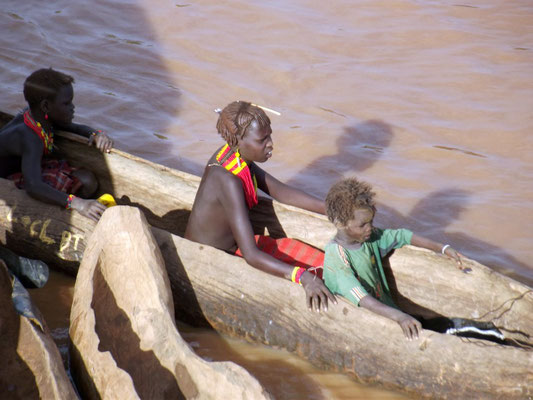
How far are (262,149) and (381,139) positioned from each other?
2991mm

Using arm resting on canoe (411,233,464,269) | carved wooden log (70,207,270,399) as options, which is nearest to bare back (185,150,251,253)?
carved wooden log (70,207,270,399)

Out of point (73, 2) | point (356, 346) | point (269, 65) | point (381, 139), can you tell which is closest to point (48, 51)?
point (73, 2)

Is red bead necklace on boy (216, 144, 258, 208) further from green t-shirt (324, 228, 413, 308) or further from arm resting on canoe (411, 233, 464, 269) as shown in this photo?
arm resting on canoe (411, 233, 464, 269)

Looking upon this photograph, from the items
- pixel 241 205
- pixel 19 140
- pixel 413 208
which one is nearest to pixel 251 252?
pixel 241 205

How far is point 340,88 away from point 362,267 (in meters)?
4.03

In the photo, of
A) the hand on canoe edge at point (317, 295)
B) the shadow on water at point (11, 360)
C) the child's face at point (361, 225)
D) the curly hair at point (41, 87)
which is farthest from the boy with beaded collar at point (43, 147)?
the child's face at point (361, 225)

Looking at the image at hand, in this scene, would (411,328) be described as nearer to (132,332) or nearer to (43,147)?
(132,332)

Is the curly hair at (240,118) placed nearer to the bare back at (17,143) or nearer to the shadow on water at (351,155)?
the bare back at (17,143)

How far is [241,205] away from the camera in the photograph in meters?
3.24

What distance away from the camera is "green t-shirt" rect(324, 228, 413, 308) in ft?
9.82

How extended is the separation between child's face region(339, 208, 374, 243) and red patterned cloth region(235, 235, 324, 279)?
479 mm

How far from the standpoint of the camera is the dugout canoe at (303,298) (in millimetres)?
2732

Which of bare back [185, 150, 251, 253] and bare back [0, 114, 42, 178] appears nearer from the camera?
bare back [185, 150, 251, 253]

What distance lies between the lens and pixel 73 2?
336 inches
